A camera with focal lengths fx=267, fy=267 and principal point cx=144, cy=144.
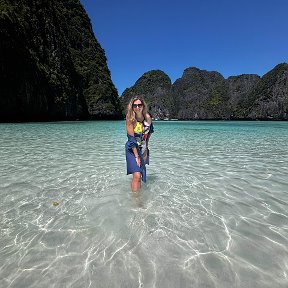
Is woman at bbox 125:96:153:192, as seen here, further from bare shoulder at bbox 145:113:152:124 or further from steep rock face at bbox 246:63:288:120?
steep rock face at bbox 246:63:288:120

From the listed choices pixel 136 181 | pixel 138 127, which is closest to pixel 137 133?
pixel 138 127

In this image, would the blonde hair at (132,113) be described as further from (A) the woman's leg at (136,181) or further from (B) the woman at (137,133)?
(A) the woman's leg at (136,181)

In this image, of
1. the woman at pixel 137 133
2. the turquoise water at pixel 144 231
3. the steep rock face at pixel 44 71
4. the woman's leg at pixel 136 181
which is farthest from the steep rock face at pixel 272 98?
the woman at pixel 137 133

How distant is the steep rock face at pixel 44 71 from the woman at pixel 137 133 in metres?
44.4

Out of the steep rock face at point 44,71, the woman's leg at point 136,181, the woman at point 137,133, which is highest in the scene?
the steep rock face at point 44,71


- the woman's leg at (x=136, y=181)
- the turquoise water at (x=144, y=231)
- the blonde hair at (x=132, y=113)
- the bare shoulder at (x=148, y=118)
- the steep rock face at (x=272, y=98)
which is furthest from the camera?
the steep rock face at (x=272, y=98)

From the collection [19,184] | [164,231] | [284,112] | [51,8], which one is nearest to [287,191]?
[164,231]

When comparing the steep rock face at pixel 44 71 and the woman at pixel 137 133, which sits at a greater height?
the steep rock face at pixel 44 71

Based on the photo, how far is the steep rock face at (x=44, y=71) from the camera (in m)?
44.8

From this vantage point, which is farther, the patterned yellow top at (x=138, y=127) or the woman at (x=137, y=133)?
the patterned yellow top at (x=138, y=127)

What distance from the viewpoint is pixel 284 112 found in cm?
14125

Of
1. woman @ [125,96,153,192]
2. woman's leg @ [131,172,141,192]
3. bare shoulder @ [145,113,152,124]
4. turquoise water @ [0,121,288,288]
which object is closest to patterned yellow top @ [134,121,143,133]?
woman @ [125,96,153,192]

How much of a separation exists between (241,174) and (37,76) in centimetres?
5301

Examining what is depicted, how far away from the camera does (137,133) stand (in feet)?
15.7
